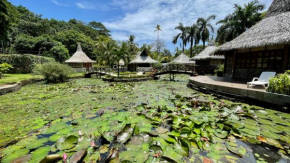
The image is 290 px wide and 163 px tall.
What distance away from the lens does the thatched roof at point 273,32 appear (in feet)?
21.0

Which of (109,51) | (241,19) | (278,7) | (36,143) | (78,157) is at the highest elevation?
(241,19)

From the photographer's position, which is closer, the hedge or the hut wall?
the hut wall

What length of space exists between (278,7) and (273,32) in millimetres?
3048

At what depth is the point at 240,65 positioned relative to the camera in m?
9.19

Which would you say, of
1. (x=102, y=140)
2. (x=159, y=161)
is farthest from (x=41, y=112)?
(x=159, y=161)

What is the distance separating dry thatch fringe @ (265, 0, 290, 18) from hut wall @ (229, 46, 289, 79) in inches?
107

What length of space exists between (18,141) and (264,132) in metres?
5.16

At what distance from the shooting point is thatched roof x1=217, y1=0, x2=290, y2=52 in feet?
21.0

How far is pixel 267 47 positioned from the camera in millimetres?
7723

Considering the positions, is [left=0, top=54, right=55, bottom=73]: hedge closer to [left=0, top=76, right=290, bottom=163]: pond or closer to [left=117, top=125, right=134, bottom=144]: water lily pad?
[left=0, top=76, right=290, bottom=163]: pond

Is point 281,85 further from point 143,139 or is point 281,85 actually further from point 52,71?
point 52,71

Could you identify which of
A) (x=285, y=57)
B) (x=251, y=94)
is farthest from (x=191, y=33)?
(x=251, y=94)

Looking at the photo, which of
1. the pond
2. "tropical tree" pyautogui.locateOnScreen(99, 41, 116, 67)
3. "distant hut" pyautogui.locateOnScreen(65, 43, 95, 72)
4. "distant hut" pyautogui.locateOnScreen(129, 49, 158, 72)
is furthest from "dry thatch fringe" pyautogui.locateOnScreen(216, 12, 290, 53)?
"distant hut" pyautogui.locateOnScreen(65, 43, 95, 72)

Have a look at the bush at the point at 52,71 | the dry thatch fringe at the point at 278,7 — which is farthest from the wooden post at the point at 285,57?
the bush at the point at 52,71
